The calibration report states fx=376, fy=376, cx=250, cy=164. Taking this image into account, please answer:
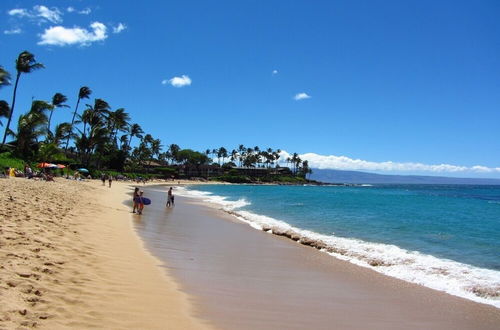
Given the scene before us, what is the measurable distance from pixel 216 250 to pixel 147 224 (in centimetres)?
542

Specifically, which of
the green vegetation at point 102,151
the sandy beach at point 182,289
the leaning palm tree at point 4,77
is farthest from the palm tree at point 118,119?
the sandy beach at point 182,289

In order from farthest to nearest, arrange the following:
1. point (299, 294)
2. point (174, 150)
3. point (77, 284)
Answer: point (174, 150) < point (299, 294) < point (77, 284)

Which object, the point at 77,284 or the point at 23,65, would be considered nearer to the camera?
the point at 77,284

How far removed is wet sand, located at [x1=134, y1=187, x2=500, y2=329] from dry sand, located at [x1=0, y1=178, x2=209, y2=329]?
0.56 meters

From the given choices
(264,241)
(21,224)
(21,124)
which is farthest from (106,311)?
(21,124)

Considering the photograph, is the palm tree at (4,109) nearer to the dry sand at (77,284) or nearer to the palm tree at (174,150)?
the dry sand at (77,284)

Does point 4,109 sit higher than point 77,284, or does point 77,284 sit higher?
point 4,109

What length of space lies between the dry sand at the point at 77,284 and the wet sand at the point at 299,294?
555 millimetres

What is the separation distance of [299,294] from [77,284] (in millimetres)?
3662

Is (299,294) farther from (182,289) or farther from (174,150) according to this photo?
(174,150)

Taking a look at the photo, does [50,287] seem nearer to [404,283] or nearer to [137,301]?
[137,301]


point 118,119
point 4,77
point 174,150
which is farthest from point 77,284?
point 174,150

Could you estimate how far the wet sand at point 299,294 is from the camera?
5.44 m

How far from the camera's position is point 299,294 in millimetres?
6719
